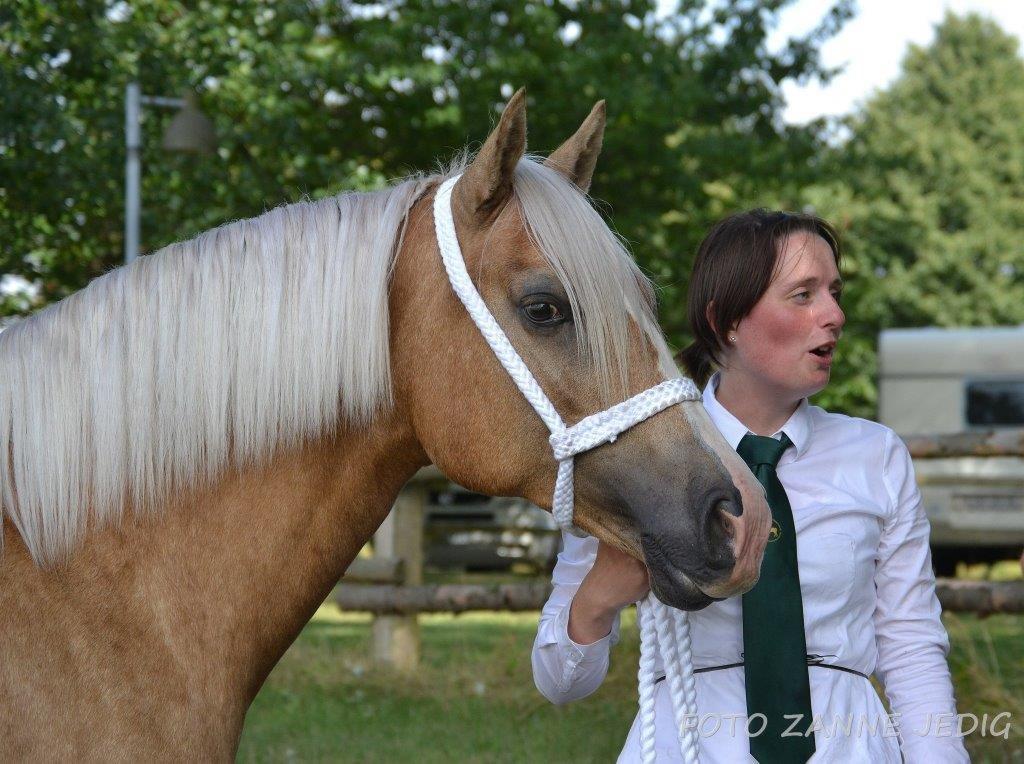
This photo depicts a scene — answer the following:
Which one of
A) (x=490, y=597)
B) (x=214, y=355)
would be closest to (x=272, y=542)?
(x=214, y=355)

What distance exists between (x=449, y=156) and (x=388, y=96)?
0.76 m

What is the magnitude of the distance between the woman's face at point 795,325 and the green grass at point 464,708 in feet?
10.0

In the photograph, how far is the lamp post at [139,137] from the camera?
7.51 metres

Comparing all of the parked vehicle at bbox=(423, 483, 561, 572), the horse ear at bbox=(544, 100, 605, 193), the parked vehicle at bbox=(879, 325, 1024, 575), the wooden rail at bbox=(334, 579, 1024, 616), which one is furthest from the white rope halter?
the parked vehicle at bbox=(879, 325, 1024, 575)

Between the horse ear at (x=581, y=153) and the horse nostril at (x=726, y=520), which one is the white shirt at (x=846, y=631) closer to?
the horse nostril at (x=726, y=520)

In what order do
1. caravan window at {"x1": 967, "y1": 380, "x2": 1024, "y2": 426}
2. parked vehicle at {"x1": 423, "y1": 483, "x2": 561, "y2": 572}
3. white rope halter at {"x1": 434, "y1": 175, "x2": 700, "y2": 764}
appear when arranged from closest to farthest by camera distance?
white rope halter at {"x1": 434, "y1": 175, "x2": 700, "y2": 764} → parked vehicle at {"x1": 423, "y1": 483, "x2": 561, "y2": 572} → caravan window at {"x1": 967, "y1": 380, "x2": 1024, "y2": 426}

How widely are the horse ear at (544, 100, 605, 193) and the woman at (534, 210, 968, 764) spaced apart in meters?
0.33

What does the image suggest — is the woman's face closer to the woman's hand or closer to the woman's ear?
the woman's ear

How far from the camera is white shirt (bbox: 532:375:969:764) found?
202 centimetres

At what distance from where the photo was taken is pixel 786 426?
7.29 ft

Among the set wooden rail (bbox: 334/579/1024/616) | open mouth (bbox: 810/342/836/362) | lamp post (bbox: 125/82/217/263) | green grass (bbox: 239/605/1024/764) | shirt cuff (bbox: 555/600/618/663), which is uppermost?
lamp post (bbox: 125/82/217/263)

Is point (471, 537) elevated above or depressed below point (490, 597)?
below

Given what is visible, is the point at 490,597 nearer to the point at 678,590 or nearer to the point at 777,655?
the point at 777,655

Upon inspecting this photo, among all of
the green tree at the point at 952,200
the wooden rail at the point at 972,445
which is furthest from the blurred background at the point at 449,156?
the green tree at the point at 952,200
